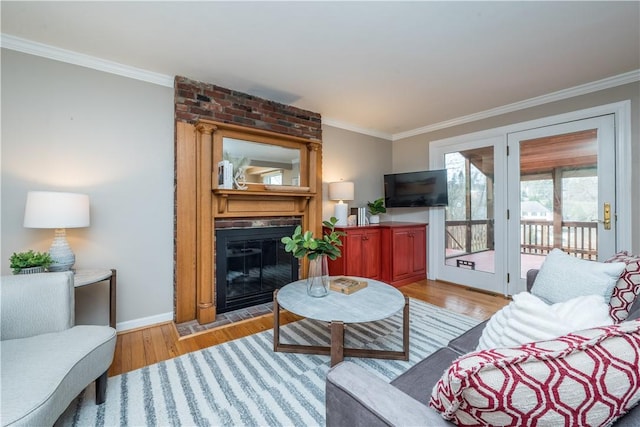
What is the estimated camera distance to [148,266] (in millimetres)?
2502

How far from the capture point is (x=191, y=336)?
229 cm

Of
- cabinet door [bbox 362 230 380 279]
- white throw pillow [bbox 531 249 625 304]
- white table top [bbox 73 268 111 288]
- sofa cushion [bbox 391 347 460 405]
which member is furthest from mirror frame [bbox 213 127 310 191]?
white throw pillow [bbox 531 249 625 304]

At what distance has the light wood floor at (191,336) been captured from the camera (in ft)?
6.46

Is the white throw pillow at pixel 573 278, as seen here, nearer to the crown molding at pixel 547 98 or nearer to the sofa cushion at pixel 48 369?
the crown molding at pixel 547 98

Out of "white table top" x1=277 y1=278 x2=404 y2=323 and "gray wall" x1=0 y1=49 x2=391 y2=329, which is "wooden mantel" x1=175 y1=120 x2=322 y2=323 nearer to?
"gray wall" x1=0 y1=49 x2=391 y2=329

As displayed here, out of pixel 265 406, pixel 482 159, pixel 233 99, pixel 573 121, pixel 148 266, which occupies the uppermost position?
pixel 233 99

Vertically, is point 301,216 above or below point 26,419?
above

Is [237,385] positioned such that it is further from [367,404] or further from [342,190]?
[342,190]

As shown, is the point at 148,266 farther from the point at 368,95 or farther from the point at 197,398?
the point at 368,95

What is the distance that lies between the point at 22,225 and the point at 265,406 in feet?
7.35

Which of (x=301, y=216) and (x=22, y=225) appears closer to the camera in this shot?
(x=22, y=225)

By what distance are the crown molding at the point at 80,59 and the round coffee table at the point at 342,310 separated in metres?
2.28

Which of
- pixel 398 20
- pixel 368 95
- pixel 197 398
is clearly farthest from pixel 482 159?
pixel 197 398

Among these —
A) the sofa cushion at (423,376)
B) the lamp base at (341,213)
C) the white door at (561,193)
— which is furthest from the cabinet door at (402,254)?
the sofa cushion at (423,376)
